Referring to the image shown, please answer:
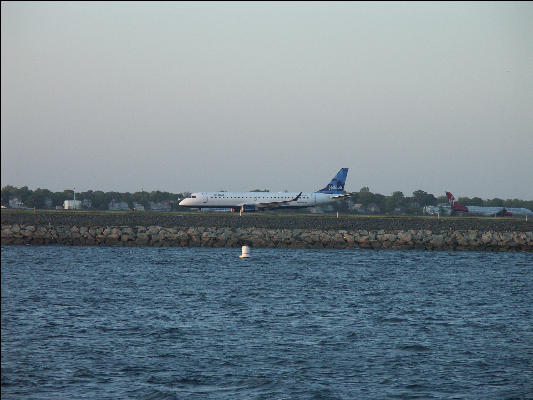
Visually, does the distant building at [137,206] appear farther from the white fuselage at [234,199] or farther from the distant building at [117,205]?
the white fuselage at [234,199]

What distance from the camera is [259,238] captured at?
69.6 metres

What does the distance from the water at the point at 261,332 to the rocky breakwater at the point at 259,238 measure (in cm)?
1795

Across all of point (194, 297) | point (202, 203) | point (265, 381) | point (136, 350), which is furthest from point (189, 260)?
point (202, 203)

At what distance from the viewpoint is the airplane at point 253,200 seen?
4026 inches

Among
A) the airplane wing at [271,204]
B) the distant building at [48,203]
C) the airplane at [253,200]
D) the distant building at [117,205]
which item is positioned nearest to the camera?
the airplane at [253,200]

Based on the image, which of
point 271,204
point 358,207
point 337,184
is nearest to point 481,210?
Result: point 337,184

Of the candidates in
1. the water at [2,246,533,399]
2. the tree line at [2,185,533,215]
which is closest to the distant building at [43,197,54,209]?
the tree line at [2,185,533,215]

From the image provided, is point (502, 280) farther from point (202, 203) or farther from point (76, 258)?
point (202, 203)

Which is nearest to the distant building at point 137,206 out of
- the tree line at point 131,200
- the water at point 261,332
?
the tree line at point 131,200

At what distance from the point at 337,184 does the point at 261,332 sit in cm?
9380

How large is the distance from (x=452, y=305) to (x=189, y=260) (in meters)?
26.3

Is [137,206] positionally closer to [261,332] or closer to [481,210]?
[481,210]

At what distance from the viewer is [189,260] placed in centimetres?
5578

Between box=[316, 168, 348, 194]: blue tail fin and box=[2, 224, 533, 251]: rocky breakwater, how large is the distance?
46383 mm
